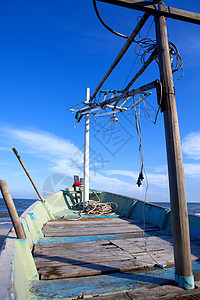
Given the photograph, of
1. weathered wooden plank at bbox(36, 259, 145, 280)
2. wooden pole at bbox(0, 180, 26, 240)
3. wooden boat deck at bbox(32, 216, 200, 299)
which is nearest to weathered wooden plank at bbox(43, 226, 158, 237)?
wooden boat deck at bbox(32, 216, 200, 299)

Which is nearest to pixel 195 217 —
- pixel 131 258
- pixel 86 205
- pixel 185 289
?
pixel 131 258

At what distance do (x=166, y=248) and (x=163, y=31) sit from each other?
3.24m

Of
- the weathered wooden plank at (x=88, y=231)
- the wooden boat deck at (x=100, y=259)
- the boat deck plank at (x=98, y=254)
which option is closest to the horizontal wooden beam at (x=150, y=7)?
the wooden boat deck at (x=100, y=259)

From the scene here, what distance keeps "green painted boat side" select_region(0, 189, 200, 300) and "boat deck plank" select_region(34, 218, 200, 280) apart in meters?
0.24

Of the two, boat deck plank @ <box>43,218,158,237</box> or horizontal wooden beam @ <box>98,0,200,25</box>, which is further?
boat deck plank @ <box>43,218,158,237</box>

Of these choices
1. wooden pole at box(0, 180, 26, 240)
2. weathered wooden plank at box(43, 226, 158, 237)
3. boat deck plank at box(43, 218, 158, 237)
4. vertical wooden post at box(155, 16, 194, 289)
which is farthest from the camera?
boat deck plank at box(43, 218, 158, 237)

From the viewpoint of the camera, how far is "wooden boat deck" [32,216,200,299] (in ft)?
6.67

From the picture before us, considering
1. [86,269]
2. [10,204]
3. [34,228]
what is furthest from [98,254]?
[10,204]

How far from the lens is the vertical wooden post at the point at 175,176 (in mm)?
1963

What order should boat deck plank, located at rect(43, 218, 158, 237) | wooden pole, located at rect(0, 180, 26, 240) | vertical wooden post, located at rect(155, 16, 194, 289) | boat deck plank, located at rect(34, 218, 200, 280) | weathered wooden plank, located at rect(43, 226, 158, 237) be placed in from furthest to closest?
boat deck plank, located at rect(43, 218, 158, 237) → weathered wooden plank, located at rect(43, 226, 158, 237) → boat deck plank, located at rect(34, 218, 200, 280) → wooden pole, located at rect(0, 180, 26, 240) → vertical wooden post, located at rect(155, 16, 194, 289)

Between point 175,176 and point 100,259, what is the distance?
161cm

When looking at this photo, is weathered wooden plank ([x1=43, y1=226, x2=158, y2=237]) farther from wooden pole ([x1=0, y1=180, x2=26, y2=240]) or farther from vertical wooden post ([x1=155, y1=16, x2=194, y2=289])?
vertical wooden post ([x1=155, y1=16, x2=194, y2=289])

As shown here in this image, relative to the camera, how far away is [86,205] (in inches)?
279

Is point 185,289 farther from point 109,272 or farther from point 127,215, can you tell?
point 127,215
